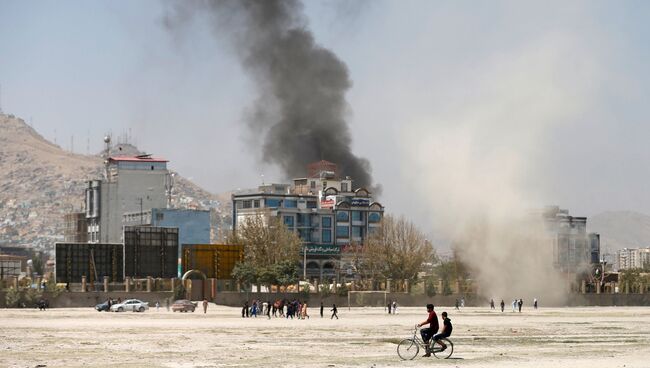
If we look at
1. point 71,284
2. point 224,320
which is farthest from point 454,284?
point 224,320

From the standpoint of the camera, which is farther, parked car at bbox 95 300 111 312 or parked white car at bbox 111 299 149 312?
parked car at bbox 95 300 111 312

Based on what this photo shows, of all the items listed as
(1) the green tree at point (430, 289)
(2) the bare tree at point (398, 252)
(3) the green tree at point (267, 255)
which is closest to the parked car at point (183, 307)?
(3) the green tree at point (267, 255)

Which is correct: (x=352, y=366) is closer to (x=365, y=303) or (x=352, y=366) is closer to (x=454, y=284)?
(x=365, y=303)

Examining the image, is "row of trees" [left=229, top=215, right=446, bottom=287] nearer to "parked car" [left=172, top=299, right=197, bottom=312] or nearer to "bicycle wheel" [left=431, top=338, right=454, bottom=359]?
"parked car" [left=172, top=299, right=197, bottom=312]

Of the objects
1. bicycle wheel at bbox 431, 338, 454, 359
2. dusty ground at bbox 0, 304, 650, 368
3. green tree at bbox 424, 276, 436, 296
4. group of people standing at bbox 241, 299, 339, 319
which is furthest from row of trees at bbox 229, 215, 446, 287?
bicycle wheel at bbox 431, 338, 454, 359

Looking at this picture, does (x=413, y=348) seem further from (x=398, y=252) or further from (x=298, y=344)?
(x=398, y=252)

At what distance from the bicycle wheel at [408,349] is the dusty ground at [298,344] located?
0.59 meters

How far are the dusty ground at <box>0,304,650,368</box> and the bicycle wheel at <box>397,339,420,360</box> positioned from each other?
1.93 feet

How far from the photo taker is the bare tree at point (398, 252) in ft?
536

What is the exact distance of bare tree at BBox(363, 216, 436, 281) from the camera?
536ft

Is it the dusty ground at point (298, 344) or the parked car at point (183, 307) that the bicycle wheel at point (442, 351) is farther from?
the parked car at point (183, 307)

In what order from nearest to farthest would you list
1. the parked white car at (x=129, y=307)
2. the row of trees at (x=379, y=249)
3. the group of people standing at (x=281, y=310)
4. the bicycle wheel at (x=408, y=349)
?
the bicycle wheel at (x=408, y=349) → the group of people standing at (x=281, y=310) → the parked white car at (x=129, y=307) → the row of trees at (x=379, y=249)

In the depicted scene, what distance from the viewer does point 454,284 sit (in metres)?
148

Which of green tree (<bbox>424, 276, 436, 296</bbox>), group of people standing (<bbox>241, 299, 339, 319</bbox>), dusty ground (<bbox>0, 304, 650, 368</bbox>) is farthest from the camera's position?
green tree (<bbox>424, 276, 436, 296</bbox>)
